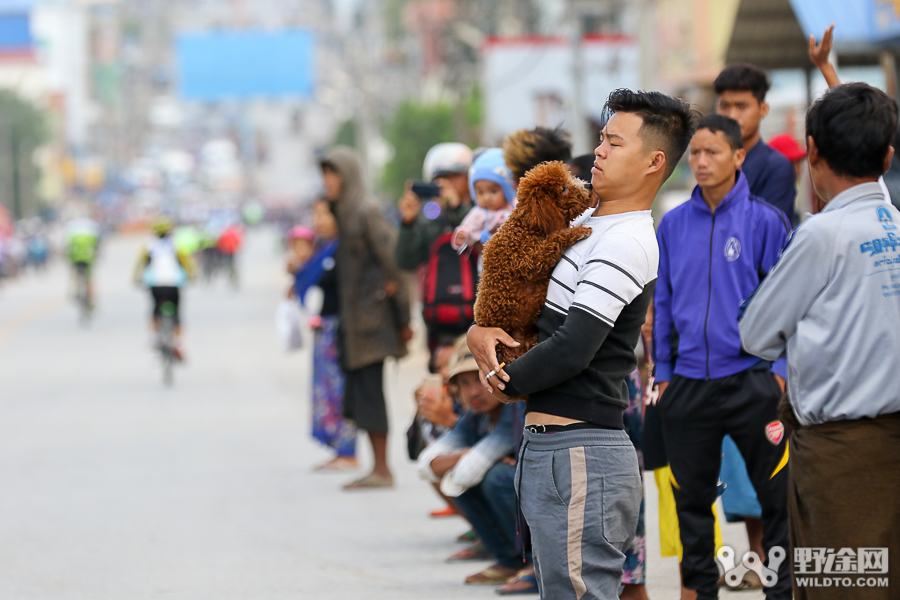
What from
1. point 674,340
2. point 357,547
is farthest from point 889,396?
point 357,547

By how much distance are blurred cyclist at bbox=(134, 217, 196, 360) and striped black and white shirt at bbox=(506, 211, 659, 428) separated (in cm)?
1287

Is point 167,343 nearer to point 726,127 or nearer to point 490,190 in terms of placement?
point 490,190

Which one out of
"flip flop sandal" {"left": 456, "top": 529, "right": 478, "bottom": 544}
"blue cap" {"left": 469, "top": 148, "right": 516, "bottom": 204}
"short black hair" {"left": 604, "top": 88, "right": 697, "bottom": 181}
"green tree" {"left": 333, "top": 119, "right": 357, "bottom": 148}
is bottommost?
"flip flop sandal" {"left": 456, "top": 529, "right": 478, "bottom": 544}

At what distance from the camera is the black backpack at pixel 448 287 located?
7.52m

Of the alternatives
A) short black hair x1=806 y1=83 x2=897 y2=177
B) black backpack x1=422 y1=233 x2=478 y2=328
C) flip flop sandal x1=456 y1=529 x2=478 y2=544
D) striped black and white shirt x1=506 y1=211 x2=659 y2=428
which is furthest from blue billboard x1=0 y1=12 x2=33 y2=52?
short black hair x1=806 y1=83 x2=897 y2=177

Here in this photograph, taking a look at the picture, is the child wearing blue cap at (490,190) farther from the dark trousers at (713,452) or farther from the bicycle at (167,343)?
the bicycle at (167,343)

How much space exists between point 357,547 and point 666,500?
251 cm

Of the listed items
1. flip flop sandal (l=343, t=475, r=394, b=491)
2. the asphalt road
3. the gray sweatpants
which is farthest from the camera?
flip flop sandal (l=343, t=475, r=394, b=491)

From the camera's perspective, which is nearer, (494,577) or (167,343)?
(494,577)

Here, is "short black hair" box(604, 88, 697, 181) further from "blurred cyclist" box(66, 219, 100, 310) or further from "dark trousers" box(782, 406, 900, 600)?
"blurred cyclist" box(66, 219, 100, 310)

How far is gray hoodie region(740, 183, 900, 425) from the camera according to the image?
Result: 3.62m

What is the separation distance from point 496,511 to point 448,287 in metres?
1.74

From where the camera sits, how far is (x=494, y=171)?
20.5 feet
